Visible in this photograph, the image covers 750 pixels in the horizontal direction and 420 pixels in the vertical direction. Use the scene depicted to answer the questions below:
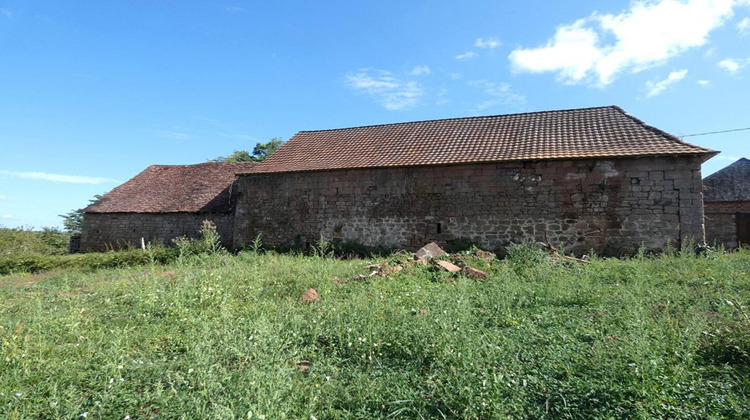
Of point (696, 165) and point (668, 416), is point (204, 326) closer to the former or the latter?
point (668, 416)

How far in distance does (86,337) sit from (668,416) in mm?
5646

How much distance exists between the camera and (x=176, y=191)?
1909 cm

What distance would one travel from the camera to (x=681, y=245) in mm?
10617

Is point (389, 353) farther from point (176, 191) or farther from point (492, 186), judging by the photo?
point (176, 191)

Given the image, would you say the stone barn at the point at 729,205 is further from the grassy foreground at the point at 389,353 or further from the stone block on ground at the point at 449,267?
the grassy foreground at the point at 389,353

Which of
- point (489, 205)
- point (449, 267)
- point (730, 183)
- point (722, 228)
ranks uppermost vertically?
point (730, 183)

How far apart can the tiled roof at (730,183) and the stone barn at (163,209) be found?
23260 millimetres

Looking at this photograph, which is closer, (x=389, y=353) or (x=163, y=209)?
(x=389, y=353)

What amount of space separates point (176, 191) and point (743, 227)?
2558 centimetres

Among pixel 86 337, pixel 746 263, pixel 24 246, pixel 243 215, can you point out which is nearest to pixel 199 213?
pixel 243 215

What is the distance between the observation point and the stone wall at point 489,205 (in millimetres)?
11031

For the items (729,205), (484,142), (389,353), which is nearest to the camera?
(389,353)

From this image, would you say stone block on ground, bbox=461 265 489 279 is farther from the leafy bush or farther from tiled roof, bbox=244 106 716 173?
tiled roof, bbox=244 106 716 173

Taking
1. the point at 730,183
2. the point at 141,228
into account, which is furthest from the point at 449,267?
the point at 730,183
